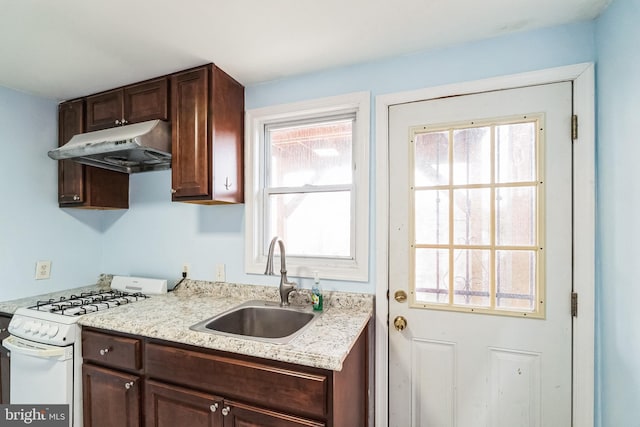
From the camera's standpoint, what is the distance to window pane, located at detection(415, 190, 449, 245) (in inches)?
57.8

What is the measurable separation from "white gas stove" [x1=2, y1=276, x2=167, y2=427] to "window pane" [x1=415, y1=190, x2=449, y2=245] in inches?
72.9

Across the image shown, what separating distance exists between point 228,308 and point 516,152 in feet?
5.61

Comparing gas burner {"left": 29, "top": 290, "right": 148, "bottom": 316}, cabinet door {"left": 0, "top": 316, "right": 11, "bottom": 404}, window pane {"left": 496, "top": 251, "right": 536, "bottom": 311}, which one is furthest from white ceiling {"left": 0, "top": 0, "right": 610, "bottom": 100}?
cabinet door {"left": 0, "top": 316, "right": 11, "bottom": 404}

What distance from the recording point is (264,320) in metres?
1.66

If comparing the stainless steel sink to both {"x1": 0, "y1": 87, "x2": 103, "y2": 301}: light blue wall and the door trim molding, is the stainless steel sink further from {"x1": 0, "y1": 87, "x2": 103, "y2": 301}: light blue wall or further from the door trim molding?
{"x1": 0, "y1": 87, "x2": 103, "y2": 301}: light blue wall

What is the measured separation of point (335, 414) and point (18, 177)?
248 centimetres

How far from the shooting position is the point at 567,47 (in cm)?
129

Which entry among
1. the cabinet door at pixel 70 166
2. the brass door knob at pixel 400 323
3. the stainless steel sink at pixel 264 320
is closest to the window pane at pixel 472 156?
the brass door knob at pixel 400 323

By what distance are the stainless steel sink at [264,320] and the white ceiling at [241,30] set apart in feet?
4.60

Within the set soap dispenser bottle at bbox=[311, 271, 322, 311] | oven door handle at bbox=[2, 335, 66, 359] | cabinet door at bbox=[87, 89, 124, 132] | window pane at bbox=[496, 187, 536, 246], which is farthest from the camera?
cabinet door at bbox=[87, 89, 124, 132]

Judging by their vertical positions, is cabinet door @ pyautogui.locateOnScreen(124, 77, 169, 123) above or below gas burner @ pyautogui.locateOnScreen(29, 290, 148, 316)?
above

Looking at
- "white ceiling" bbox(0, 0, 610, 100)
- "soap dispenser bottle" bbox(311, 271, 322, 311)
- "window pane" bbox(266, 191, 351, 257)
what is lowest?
"soap dispenser bottle" bbox(311, 271, 322, 311)

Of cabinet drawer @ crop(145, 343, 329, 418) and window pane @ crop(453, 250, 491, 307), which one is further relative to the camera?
window pane @ crop(453, 250, 491, 307)

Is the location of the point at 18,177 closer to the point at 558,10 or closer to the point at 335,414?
the point at 335,414
